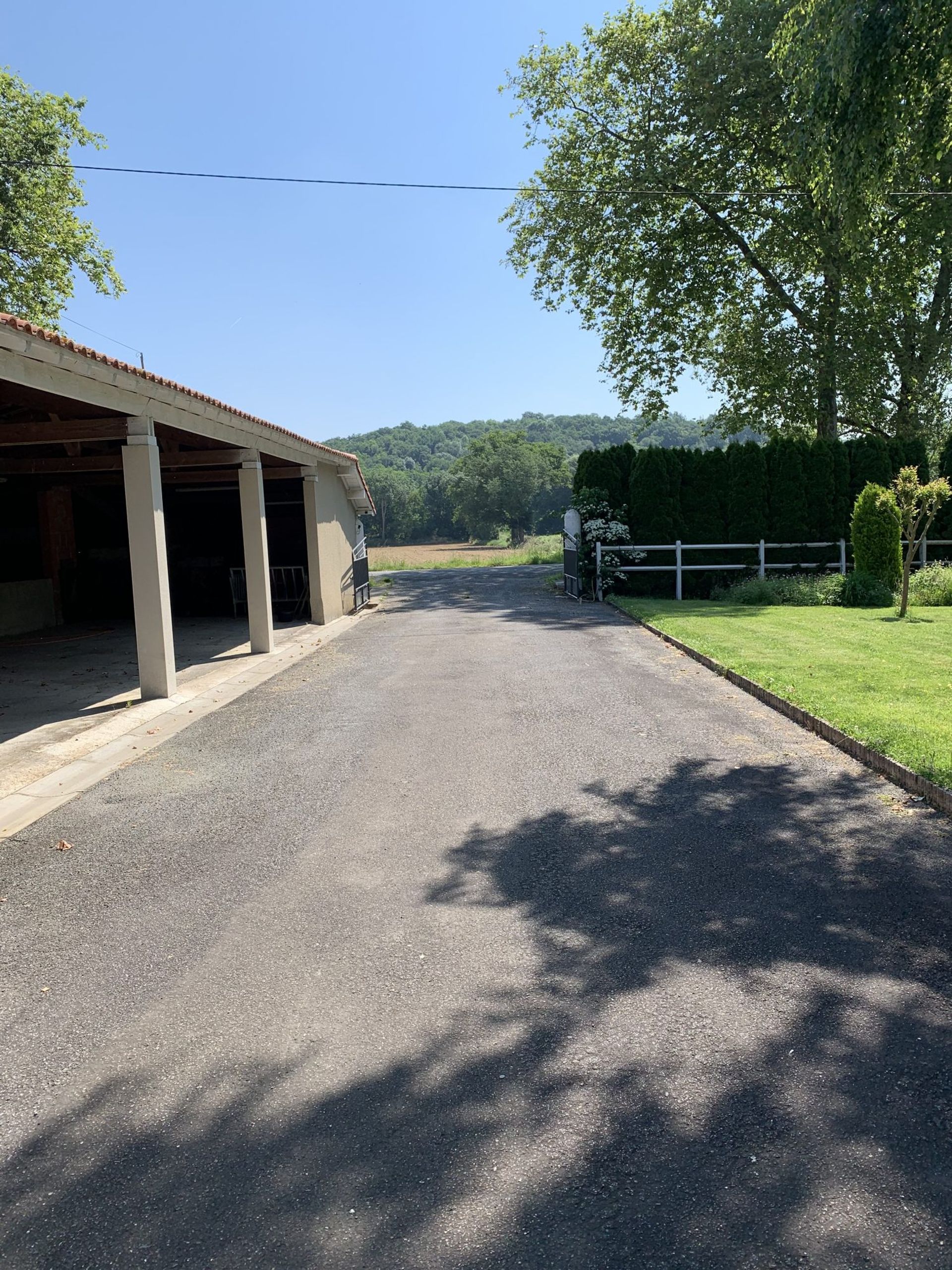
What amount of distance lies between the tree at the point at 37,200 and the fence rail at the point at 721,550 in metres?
16.6

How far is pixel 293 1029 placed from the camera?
3105mm

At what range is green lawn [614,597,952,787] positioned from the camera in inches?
256

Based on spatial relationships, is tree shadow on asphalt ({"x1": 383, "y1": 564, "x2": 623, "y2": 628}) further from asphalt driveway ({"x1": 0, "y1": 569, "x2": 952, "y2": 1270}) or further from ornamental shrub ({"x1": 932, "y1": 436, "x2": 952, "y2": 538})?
asphalt driveway ({"x1": 0, "y1": 569, "x2": 952, "y2": 1270})

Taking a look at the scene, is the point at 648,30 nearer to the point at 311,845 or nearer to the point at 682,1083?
the point at 311,845

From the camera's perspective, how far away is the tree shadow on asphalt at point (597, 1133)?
2141mm

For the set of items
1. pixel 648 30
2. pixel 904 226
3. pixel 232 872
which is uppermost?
pixel 648 30

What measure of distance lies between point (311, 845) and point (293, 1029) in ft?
6.23

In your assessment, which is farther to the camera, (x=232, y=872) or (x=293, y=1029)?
(x=232, y=872)

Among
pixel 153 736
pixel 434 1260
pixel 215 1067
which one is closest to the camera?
pixel 434 1260

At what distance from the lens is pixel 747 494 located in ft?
65.1

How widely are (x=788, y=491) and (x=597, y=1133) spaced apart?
62.6 feet

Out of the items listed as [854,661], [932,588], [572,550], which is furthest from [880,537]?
[854,661]

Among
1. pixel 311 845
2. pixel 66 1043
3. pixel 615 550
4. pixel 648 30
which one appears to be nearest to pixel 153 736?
pixel 311 845

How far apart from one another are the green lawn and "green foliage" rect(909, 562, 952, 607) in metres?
1.25
